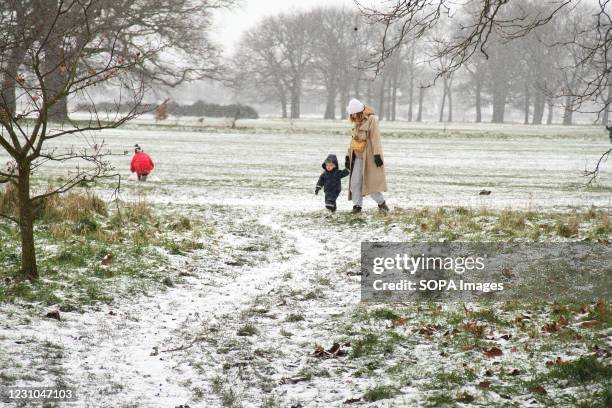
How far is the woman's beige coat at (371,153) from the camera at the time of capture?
10.8 meters

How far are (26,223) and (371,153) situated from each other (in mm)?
6347

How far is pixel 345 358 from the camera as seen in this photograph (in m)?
5.08

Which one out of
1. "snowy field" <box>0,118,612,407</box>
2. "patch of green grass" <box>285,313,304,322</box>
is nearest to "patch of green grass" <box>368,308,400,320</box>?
"snowy field" <box>0,118,612,407</box>

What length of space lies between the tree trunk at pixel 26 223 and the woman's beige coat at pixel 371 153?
6.11m

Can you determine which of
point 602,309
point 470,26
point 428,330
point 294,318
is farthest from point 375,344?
point 470,26

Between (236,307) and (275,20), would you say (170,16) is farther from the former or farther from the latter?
(275,20)

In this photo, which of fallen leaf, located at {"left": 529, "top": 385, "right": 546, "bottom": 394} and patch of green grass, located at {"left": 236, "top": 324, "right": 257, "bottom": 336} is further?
patch of green grass, located at {"left": 236, "top": 324, "right": 257, "bottom": 336}

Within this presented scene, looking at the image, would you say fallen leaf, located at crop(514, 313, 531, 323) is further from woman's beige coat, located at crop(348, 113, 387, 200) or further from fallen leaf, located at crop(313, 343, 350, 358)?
woman's beige coat, located at crop(348, 113, 387, 200)

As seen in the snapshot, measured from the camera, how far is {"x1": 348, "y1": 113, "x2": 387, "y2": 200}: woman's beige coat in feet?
35.4

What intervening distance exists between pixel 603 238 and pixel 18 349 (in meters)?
7.29

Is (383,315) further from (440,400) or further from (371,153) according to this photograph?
(371,153)

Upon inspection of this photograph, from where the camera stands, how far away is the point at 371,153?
35.9 feet

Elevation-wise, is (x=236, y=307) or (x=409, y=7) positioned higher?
(x=409, y=7)

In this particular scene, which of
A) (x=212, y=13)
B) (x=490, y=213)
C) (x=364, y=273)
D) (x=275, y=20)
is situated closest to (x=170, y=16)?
(x=212, y=13)
